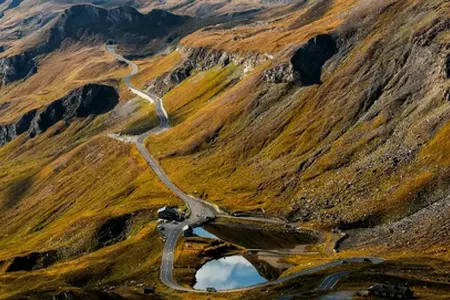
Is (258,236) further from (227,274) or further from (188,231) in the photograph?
(227,274)

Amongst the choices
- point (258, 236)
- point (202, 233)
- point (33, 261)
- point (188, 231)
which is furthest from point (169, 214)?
point (33, 261)

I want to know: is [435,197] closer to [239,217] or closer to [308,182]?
[308,182]

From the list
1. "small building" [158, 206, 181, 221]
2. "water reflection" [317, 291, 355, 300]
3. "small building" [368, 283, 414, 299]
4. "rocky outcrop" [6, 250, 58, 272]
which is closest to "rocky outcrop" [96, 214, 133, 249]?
"rocky outcrop" [6, 250, 58, 272]

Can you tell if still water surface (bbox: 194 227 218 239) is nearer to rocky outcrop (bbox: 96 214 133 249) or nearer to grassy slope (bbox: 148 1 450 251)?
grassy slope (bbox: 148 1 450 251)

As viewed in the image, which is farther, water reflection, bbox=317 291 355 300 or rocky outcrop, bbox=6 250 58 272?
rocky outcrop, bbox=6 250 58 272

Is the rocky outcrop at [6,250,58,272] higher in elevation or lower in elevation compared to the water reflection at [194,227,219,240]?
lower

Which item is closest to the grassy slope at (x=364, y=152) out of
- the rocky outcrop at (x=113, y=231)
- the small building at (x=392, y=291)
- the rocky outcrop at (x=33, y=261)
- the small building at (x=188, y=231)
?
the small building at (x=188, y=231)
